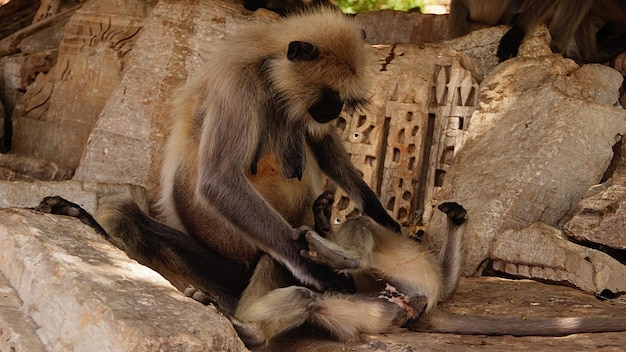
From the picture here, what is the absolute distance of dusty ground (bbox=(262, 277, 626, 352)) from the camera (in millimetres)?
3564

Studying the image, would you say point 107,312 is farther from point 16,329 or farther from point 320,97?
point 320,97

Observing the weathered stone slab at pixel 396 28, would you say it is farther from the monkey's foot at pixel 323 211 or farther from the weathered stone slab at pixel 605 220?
the monkey's foot at pixel 323 211

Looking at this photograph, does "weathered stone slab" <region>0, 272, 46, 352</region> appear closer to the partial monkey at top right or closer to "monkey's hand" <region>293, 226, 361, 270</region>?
"monkey's hand" <region>293, 226, 361, 270</region>

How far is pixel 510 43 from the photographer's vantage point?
6.46 m

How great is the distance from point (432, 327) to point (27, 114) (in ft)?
13.7

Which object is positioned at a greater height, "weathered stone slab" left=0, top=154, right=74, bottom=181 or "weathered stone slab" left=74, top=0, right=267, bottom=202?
"weathered stone slab" left=74, top=0, right=267, bottom=202

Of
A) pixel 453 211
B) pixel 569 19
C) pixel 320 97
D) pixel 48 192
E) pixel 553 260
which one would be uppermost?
pixel 569 19

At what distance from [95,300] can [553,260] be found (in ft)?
9.13

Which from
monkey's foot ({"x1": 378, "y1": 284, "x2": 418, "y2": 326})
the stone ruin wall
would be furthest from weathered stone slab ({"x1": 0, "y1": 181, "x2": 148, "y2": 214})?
monkey's foot ({"x1": 378, "y1": 284, "x2": 418, "y2": 326})

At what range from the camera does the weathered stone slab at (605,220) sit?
4.73m

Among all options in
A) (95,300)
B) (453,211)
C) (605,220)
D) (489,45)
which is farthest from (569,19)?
(95,300)

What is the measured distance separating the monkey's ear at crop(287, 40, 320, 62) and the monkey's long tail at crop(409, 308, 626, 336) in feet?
4.04

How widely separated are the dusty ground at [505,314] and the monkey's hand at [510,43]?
213 cm

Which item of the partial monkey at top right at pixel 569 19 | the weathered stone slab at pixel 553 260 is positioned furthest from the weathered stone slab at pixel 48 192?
the partial monkey at top right at pixel 569 19
